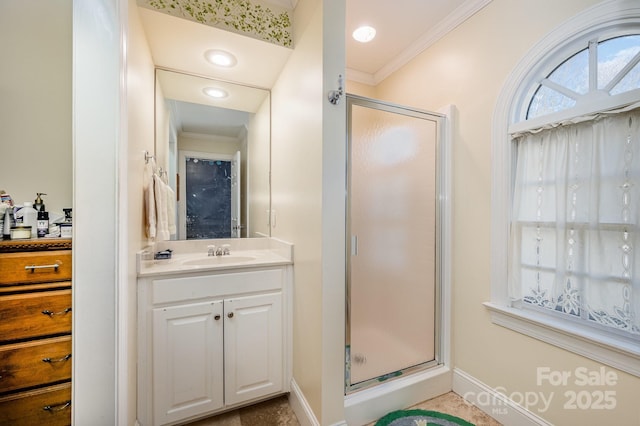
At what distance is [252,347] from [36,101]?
5.97 ft

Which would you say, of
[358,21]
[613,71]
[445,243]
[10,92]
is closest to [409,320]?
[445,243]

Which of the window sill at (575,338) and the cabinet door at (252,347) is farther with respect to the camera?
the cabinet door at (252,347)

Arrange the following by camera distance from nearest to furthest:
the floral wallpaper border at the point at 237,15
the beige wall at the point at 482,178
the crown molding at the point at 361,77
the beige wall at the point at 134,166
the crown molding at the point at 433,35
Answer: the beige wall at the point at 134,166 → the beige wall at the point at 482,178 → the floral wallpaper border at the point at 237,15 → the crown molding at the point at 433,35 → the crown molding at the point at 361,77

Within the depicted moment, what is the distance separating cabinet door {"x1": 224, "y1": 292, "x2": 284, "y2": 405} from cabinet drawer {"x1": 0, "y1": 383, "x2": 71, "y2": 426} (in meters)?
0.70

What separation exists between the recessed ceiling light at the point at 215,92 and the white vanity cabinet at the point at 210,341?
1467 mm

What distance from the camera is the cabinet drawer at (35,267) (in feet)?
3.43

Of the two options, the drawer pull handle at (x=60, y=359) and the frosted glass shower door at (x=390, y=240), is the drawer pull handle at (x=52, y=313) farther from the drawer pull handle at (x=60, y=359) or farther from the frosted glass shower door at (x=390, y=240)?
the frosted glass shower door at (x=390, y=240)

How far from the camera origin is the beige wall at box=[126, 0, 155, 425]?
1.19 metres

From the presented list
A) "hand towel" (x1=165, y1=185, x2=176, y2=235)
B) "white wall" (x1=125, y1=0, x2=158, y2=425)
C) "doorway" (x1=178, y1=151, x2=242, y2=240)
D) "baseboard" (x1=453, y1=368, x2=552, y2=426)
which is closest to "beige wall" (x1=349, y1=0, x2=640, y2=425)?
"baseboard" (x1=453, y1=368, x2=552, y2=426)

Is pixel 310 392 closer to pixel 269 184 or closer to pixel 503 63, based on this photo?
pixel 269 184

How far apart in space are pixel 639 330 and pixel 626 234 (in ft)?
1.33

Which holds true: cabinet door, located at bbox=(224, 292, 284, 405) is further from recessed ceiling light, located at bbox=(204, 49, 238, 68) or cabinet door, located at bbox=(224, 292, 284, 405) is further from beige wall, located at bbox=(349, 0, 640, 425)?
recessed ceiling light, located at bbox=(204, 49, 238, 68)

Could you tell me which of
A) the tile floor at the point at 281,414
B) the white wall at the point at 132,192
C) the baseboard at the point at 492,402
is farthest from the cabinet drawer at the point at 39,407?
the baseboard at the point at 492,402

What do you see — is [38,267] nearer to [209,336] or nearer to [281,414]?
[209,336]
